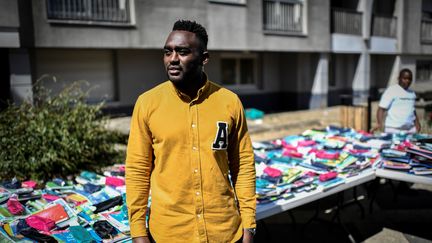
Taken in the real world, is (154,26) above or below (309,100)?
above

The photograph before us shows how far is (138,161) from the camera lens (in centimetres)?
188

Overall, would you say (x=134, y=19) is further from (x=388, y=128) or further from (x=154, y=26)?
(x=388, y=128)

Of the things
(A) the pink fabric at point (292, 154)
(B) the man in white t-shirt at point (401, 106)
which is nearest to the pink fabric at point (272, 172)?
(A) the pink fabric at point (292, 154)

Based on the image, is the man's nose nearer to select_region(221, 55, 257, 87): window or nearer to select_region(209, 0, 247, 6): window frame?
select_region(209, 0, 247, 6): window frame

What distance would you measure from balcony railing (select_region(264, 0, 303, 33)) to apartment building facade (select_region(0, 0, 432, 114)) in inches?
1.5

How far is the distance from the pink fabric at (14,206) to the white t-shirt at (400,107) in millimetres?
4704

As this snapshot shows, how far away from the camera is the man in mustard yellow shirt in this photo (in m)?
1.84

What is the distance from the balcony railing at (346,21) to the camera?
16281 mm

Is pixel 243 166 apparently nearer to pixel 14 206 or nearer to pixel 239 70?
pixel 14 206

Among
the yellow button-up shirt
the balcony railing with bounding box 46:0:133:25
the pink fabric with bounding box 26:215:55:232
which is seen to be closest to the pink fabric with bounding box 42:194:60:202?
the pink fabric with bounding box 26:215:55:232

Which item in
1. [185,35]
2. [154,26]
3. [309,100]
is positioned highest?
[154,26]

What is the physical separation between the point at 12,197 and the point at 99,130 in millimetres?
2958

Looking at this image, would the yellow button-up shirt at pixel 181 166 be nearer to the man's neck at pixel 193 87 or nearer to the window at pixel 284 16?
the man's neck at pixel 193 87

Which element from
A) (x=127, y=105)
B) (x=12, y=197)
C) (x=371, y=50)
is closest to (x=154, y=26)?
(x=127, y=105)
